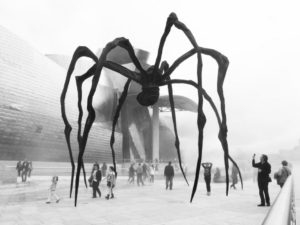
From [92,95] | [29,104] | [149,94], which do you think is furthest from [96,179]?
[29,104]

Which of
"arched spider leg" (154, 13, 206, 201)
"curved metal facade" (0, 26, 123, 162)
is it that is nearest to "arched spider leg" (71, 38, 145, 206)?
"arched spider leg" (154, 13, 206, 201)

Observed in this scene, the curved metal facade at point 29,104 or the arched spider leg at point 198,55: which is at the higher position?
the curved metal facade at point 29,104

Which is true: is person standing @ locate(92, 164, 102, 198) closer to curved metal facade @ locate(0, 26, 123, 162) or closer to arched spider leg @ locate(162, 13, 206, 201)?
arched spider leg @ locate(162, 13, 206, 201)

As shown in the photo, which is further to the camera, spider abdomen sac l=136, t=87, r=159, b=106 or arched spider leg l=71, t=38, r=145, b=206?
spider abdomen sac l=136, t=87, r=159, b=106

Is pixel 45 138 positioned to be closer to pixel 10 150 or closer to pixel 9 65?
pixel 10 150

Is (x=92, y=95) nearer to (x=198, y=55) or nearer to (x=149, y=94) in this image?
(x=149, y=94)

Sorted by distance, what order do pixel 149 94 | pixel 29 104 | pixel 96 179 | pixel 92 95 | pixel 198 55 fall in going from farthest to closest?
pixel 29 104
pixel 96 179
pixel 149 94
pixel 198 55
pixel 92 95

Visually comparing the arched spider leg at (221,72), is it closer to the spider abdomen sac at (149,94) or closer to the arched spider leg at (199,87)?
the arched spider leg at (199,87)

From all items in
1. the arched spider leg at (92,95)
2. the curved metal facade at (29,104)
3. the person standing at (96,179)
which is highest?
the curved metal facade at (29,104)

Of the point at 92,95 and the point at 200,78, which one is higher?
the point at 200,78

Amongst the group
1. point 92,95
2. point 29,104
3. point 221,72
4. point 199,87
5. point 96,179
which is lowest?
point 96,179

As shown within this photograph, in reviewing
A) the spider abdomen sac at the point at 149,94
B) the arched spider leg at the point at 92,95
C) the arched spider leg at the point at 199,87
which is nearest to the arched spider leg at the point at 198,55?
the arched spider leg at the point at 199,87

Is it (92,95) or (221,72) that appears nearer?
(92,95)

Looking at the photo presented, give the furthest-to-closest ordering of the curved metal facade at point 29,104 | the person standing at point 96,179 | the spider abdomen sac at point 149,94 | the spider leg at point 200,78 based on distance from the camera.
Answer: the curved metal facade at point 29,104
the person standing at point 96,179
the spider abdomen sac at point 149,94
the spider leg at point 200,78
